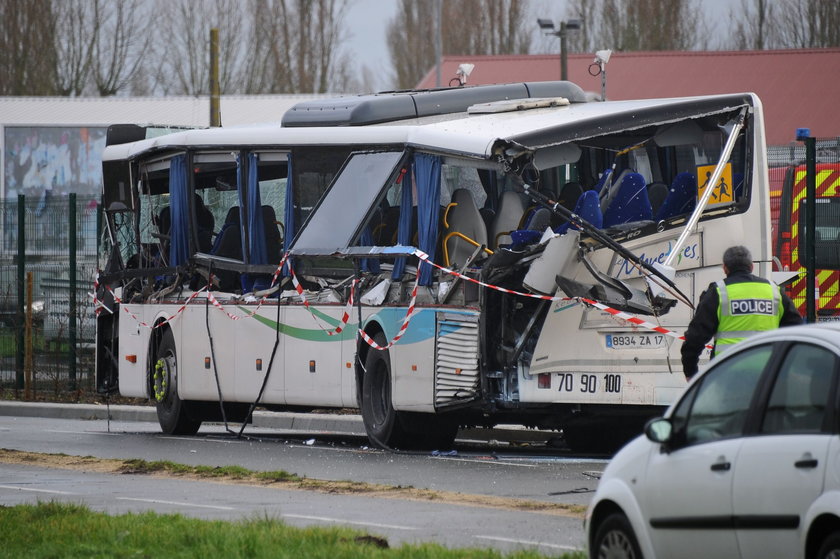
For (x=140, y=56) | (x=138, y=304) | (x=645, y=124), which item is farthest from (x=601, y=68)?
(x=140, y=56)

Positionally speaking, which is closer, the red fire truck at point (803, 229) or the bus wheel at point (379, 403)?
the bus wheel at point (379, 403)

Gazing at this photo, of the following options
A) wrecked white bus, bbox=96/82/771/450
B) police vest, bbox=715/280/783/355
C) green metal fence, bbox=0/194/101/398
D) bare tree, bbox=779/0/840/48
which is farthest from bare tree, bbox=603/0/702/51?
police vest, bbox=715/280/783/355

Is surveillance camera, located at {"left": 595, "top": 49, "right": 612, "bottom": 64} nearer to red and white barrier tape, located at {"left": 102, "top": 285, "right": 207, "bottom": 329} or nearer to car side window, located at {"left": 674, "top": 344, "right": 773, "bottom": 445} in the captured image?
red and white barrier tape, located at {"left": 102, "top": 285, "right": 207, "bottom": 329}

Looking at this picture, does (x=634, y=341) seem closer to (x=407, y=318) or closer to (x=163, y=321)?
(x=407, y=318)

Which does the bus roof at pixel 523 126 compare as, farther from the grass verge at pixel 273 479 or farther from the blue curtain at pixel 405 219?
the grass verge at pixel 273 479

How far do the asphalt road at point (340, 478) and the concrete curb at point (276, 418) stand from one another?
12 cm

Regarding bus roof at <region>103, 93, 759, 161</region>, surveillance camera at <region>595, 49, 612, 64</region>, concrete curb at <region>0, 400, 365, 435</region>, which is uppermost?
surveillance camera at <region>595, 49, 612, 64</region>

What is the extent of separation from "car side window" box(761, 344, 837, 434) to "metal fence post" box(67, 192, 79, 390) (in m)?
18.9

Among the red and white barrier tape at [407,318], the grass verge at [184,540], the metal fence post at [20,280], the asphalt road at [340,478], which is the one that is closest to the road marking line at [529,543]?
the asphalt road at [340,478]

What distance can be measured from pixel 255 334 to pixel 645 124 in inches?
186

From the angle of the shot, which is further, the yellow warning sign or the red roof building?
the red roof building

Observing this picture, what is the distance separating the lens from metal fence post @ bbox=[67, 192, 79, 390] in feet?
80.6

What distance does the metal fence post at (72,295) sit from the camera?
24.6 m

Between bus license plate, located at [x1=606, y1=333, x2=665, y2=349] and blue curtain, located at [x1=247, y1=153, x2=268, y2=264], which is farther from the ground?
blue curtain, located at [x1=247, y1=153, x2=268, y2=264]
